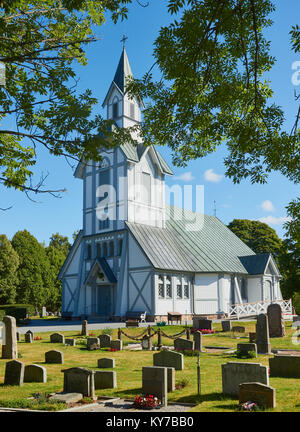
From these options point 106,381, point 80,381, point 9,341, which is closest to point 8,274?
point 9,341

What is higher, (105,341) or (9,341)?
(9,341)

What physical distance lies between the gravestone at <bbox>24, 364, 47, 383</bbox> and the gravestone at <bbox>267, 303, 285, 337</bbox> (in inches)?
612

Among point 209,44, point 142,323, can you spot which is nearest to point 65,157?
point 209,44

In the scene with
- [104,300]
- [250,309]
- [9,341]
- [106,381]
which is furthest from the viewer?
[250,309]

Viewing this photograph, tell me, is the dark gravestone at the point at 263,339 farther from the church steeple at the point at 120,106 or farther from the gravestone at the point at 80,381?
the church steeple at the point at 120,106

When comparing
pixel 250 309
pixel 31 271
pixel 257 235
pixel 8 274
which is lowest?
pixel 250 309

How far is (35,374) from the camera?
12.3 metres

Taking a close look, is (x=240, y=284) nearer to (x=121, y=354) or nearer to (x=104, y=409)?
(x=121, y=354)

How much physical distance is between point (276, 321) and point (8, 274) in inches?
1384

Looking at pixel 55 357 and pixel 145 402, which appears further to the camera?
pixel 55 357

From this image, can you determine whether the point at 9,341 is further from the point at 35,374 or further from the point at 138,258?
the point at 138,258

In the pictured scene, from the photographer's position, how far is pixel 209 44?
8.72 m

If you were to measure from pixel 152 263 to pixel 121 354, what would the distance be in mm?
15584

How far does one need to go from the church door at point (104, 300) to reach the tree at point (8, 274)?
685 inches
